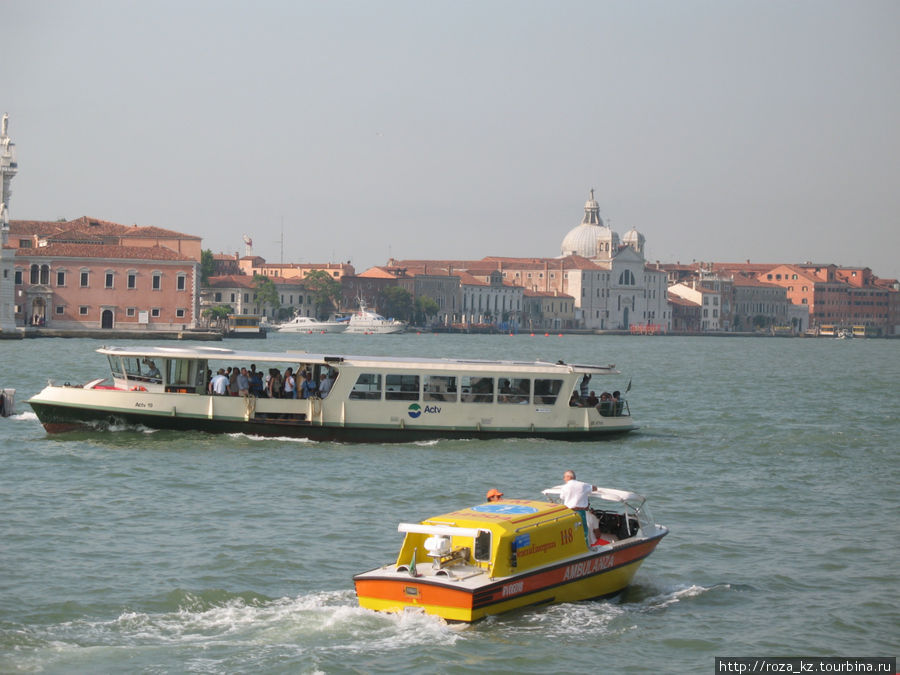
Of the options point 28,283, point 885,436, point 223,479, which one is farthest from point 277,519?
point 28,283

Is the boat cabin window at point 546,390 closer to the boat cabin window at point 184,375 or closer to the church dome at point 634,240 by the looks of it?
the boat cabin window at point 184,375

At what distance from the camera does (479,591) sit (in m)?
10.2

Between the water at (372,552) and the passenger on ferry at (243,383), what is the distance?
2.37ft

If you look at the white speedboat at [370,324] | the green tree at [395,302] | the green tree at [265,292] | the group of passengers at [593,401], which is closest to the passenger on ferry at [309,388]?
the group of passengers at [593,401]

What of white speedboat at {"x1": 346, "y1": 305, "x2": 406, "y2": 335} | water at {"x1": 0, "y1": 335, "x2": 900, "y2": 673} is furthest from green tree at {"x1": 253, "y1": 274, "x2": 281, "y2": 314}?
water at {"x1": 0, "y1": 335, "x2": 900, "y2": 673}

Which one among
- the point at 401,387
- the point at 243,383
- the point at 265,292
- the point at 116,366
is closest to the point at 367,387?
the point at 401,387

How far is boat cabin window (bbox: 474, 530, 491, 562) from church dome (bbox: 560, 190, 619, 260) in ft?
479

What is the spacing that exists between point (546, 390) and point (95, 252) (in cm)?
5887

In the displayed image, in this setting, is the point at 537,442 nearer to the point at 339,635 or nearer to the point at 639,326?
the point at 339,635

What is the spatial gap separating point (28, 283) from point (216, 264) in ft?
175

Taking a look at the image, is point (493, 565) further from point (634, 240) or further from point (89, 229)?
point (634, 240)

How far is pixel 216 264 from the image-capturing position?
12862 centimetres

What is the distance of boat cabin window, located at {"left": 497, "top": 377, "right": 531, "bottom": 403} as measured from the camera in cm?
2192

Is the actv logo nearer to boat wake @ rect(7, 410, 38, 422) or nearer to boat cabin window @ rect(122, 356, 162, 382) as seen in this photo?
boat cabin window @ rect(122, 356, 162, 382)
